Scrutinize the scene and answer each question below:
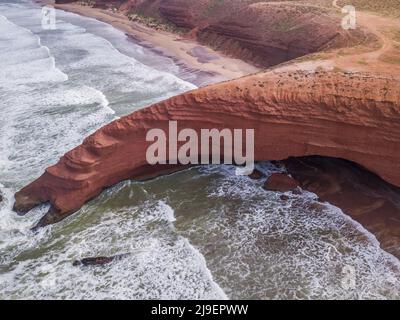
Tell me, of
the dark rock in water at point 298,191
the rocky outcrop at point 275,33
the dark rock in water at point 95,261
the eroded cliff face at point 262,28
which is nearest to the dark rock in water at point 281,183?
the dark rock in water at point 298,191

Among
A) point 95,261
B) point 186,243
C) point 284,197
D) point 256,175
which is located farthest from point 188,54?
point 95,261

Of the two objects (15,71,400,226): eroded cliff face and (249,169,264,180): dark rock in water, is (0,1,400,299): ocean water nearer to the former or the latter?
(249,169,264,180): dark rock in water

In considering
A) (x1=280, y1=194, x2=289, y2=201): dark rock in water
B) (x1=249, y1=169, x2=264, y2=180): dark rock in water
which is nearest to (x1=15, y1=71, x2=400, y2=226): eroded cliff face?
(x1=280, y1=194, x2=289, y2=201): dark rock in water

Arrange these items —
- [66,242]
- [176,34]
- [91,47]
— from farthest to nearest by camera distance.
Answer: [176,34] → [91,47] → [66,242]

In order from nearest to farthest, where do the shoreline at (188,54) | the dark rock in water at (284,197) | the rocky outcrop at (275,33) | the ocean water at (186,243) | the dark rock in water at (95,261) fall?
the ocean water at (186,243) → the dark rock in water at (95,261) → the dark rock in water at (284,197) → the rocky outcrop at (275,33) → the shoreline at (188,54)

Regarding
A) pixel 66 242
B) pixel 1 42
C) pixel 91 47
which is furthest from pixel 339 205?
pixel 1 42

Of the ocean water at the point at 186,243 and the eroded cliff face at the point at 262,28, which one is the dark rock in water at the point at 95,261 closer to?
the ocean water at the point at 186,243
